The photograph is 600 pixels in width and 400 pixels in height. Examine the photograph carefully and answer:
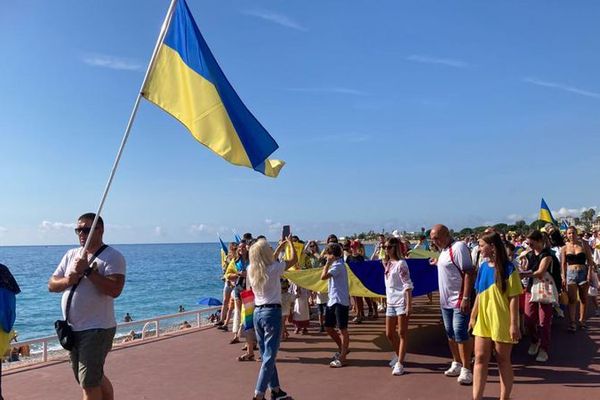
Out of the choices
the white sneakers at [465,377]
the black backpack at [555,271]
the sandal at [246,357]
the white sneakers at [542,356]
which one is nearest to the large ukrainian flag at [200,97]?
the white sneakers at [465,377]

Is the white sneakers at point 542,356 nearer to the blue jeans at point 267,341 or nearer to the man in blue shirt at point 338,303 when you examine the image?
the man in blue shirt at point 338,303

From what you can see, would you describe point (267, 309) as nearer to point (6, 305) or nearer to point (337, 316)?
point (337, 316)

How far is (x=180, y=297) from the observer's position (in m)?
45.2

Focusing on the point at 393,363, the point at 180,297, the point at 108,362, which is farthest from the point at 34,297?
the point at 393,363

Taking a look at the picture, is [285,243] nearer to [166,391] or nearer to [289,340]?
[166,391]

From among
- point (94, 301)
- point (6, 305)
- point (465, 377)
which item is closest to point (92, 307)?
point (94, 301)

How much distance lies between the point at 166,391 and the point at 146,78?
3.93 metres

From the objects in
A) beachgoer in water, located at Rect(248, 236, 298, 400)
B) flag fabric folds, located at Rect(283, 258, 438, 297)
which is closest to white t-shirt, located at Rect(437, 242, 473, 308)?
beachgoer in water, located at Rect(248, 236, 298, 400)

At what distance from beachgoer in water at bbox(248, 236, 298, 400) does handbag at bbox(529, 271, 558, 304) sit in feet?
12.7

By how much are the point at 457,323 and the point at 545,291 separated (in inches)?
75.6

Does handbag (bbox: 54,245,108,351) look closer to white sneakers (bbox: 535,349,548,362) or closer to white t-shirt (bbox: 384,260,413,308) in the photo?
white t-shirt (bbox: 384,260,413,308)

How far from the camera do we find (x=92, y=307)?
404cm

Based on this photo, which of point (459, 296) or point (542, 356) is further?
point (542, 356)

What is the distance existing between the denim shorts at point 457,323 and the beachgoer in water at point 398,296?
0.59 meters
